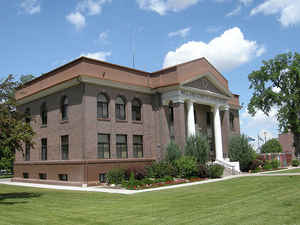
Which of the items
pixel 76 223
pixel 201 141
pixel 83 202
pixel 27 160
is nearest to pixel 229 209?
pixel 76 223

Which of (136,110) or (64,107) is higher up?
Answer: (64,107)

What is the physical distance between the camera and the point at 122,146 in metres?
29.2

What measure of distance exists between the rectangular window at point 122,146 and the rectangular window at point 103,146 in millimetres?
1224

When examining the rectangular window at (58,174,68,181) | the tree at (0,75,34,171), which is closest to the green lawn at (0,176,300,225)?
the tree at (0,75,34,171)

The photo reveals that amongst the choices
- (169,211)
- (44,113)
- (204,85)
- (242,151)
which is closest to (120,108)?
(44,113)

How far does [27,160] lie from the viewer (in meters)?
33.8

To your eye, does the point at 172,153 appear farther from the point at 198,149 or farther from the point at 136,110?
the point at 136,110

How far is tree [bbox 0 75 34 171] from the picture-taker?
1681cm

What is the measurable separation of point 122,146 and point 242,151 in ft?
44.1

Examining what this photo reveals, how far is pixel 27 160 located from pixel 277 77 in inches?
1576

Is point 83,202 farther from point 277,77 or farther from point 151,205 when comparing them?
point 277,77

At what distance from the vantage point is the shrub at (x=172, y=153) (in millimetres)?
28703

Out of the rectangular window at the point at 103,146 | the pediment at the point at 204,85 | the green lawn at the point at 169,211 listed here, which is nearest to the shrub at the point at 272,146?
the pediment at the point at 204,85

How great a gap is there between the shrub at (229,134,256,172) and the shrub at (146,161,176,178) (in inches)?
413
